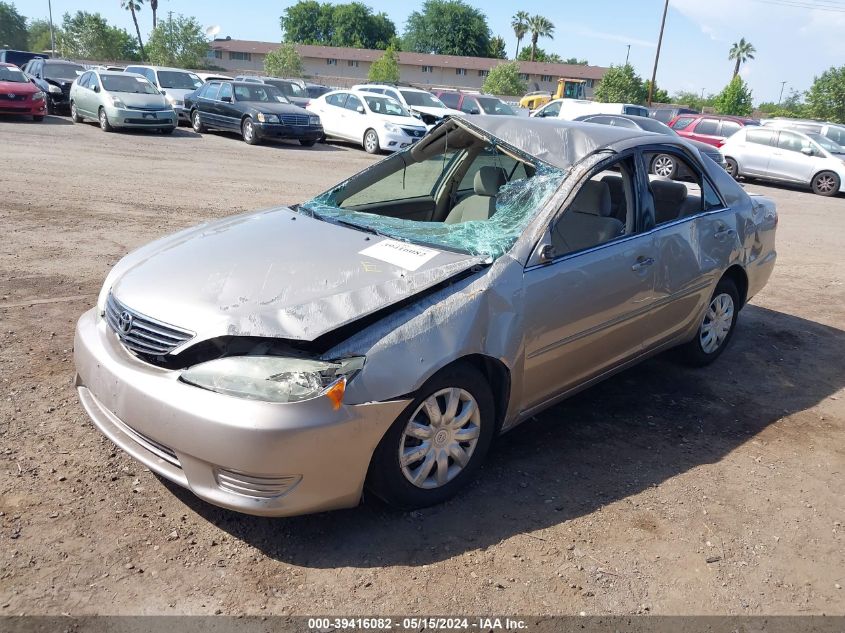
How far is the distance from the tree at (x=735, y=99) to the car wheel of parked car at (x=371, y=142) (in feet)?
135

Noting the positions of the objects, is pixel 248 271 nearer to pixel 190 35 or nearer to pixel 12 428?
pixel 12 428

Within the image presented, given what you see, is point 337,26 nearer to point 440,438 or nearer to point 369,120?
point 369,120

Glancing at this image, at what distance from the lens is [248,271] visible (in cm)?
319

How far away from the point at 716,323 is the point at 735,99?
52502 mm

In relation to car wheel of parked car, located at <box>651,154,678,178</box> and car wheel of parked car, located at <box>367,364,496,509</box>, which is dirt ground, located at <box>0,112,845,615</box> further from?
car wheel of parked car, located at <box>651,154,678,178</box>

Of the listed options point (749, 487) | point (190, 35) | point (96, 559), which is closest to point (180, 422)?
point (96, 559)

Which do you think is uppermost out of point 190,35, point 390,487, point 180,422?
Result: point 190,35

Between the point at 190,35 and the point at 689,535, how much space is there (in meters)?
63.2

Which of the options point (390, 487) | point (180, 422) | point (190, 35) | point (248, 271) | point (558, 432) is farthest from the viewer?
point (190, 35)

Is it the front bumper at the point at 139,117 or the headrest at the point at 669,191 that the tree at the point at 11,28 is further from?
the headrest at the point at 669,191

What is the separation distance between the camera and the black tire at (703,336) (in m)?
4.89

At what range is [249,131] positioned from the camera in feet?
58.5

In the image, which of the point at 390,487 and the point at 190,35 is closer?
the point at 390,487

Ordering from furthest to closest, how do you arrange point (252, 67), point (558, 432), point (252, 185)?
point (252, 67) → point (252, 185) → point (558, 432)
